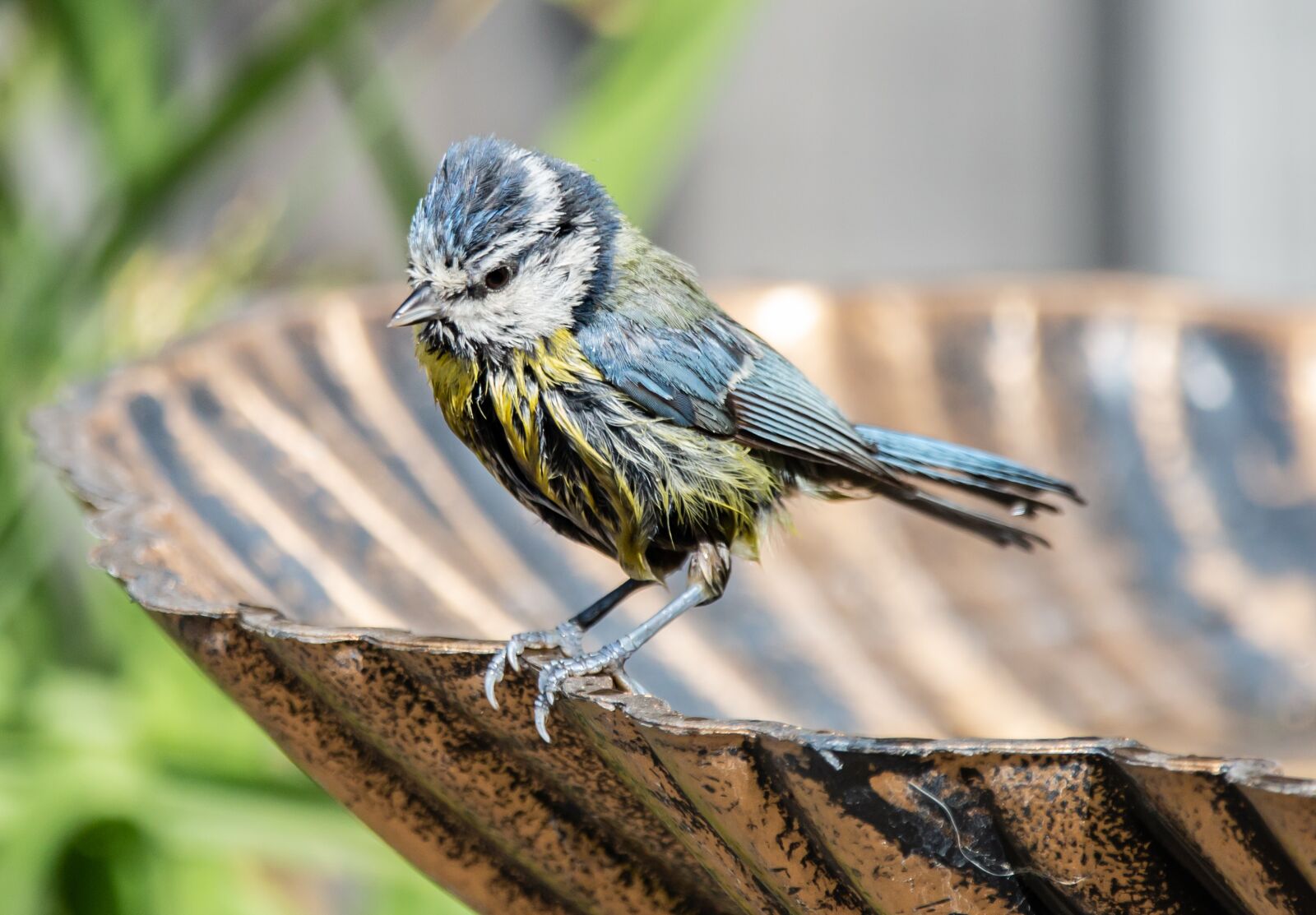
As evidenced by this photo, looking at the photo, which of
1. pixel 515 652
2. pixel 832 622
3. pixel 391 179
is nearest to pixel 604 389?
pixel 515 652

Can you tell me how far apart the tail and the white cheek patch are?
0.29 metres

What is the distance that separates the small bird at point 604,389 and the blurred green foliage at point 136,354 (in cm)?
60

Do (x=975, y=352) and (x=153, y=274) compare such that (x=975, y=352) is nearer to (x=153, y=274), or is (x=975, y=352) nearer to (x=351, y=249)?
(x=153, y=274)

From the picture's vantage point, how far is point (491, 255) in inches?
43.8

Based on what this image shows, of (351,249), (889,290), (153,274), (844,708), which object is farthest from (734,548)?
(351,249)

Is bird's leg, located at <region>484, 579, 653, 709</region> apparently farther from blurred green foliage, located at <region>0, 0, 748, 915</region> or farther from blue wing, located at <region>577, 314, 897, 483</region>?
blurred green foliage, located at <region>0, 0, 748, 915</region>

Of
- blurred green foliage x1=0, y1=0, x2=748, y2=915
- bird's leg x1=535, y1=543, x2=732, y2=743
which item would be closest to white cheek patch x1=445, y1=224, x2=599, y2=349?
bird's leg x1=535, y1=543, x2=732, y2=743

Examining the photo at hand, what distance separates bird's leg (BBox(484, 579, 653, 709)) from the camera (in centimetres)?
76

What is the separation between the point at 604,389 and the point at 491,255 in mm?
139

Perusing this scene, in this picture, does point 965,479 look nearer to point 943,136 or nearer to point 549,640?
point 549,640

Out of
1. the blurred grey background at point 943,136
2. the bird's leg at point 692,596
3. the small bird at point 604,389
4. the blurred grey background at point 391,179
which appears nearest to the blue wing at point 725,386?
the small bird at point 604,389

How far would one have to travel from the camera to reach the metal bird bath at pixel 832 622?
0.67 m

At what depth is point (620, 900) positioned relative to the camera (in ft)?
2.98

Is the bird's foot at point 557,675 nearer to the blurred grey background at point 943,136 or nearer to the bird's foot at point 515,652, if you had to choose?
the bird's foot at point 515,652
